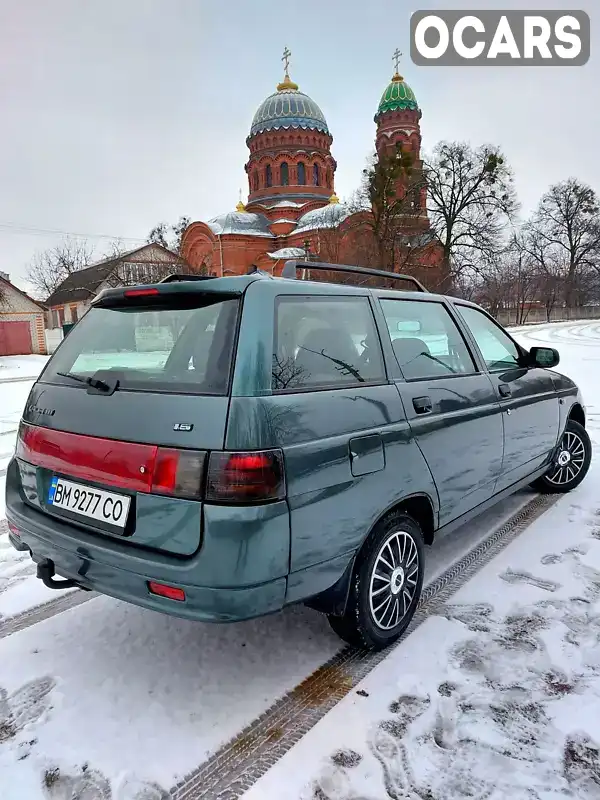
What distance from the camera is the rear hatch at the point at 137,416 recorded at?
2.07 metres

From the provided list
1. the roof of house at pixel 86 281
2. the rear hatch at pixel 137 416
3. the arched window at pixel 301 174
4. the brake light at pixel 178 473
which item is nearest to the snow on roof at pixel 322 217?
the arched window at pixel 301 174

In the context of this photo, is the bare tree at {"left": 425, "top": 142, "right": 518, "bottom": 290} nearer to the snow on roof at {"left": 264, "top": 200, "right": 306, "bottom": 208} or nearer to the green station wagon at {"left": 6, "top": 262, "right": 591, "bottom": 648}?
the snow on roof at {"left": 264, "top": 200, "right": 306, "bottom": 208}

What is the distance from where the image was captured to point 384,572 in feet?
8.93

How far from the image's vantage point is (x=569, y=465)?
4.99 meters

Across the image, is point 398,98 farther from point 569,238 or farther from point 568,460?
point 568,460

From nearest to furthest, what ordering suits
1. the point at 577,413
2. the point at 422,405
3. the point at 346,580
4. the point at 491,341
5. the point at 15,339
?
the point at 346,580 < the point at 422,405 < the point at 491,341 < the point at 577,413 < the point at 15,339

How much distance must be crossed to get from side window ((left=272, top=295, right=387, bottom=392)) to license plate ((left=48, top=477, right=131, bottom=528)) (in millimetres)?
806

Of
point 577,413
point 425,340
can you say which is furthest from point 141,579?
point 577,413

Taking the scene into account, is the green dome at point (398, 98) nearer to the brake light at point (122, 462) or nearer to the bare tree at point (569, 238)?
the bare tree at point (569, 238)

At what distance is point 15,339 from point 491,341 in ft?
126

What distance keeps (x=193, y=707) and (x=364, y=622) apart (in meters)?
0.86

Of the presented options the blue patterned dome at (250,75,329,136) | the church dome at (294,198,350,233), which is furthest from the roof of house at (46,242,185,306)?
the blue patterned dome at (250,75,329,136)

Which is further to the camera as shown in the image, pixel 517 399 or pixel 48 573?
pixel 517 399

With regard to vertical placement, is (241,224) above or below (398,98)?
below
